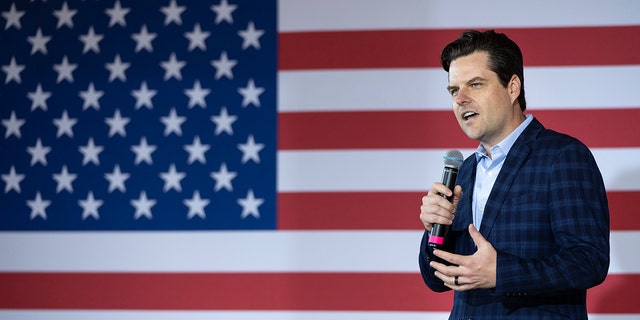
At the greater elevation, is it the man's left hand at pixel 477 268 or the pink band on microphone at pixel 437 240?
the pink band on microphone at pixel 437 240

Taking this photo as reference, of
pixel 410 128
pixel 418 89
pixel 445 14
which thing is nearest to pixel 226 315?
pixel 410 128

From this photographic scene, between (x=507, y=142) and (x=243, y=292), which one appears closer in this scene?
(x=507, y=142)

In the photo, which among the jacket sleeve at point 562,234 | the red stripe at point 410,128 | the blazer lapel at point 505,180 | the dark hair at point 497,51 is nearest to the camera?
the jacket sleeve at point 562,234

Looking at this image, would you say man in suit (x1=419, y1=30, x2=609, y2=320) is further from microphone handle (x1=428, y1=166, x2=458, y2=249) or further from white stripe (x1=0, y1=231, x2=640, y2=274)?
white stripe (x1=0, y1=231, x2=640, y2=274)

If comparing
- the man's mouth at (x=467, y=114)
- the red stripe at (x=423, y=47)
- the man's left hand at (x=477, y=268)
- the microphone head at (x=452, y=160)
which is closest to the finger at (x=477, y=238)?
the man's left hand at (x=477, y=268)

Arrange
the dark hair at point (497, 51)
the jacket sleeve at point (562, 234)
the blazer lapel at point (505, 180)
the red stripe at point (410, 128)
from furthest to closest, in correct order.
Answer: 1. the red stripe at point (410, 128)
2. the dark hair at point (497, 51)
3. the blazer lapel at point (505, 180)
4. the jacket sleeve at point (562, 234)

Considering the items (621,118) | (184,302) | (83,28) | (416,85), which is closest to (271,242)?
(184,302)

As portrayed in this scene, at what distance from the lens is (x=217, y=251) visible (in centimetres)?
244

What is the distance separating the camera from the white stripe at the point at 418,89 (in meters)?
2.34

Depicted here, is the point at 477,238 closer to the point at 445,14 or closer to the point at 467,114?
the point at 467,114

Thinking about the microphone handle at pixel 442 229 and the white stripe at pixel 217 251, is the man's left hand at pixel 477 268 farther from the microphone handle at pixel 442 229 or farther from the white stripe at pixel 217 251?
the white stripe at pixel 217 251

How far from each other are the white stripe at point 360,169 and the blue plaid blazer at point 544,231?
100 centimetres

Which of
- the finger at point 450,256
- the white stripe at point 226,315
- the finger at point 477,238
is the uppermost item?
the finger at point 477,238

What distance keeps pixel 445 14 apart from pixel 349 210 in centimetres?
77
